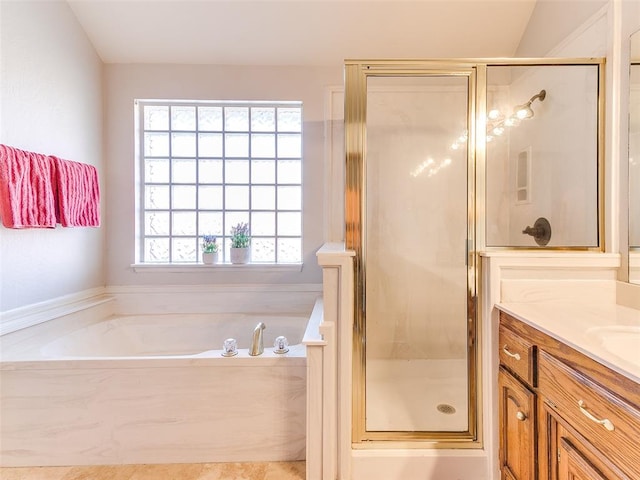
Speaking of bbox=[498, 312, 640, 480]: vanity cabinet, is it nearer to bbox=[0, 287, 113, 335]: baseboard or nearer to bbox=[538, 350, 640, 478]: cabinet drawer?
bbox=[538, 350, 640, 478]: cabinet drawer

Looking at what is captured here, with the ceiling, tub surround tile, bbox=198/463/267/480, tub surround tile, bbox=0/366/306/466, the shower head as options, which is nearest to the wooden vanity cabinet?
tub surround tile, bbox=0/366/306/466

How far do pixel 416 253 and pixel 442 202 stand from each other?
0.33m

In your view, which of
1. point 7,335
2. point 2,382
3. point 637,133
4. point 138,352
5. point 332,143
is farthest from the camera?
point 332,143

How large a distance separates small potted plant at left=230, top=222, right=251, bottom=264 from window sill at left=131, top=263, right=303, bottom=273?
6 centimetres

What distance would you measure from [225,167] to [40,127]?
1201 millimetres

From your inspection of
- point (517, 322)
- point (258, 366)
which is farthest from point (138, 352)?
point (517, 322)

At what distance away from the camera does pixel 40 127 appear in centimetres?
193

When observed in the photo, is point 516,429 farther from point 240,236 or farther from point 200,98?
point 200,98

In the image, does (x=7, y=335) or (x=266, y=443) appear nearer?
(x=266, y=443)

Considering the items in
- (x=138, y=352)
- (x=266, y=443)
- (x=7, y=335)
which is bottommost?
(x=266, y=443)

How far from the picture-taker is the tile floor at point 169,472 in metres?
1.46

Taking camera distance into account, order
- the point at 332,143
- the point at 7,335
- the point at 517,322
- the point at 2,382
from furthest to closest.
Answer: the point at 332,143 < the point at 7,335 < the point at 2,382 < the point at 517,322

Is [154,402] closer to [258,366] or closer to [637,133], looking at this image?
[258,366]

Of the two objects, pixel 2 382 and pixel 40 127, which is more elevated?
pixel 40 127
